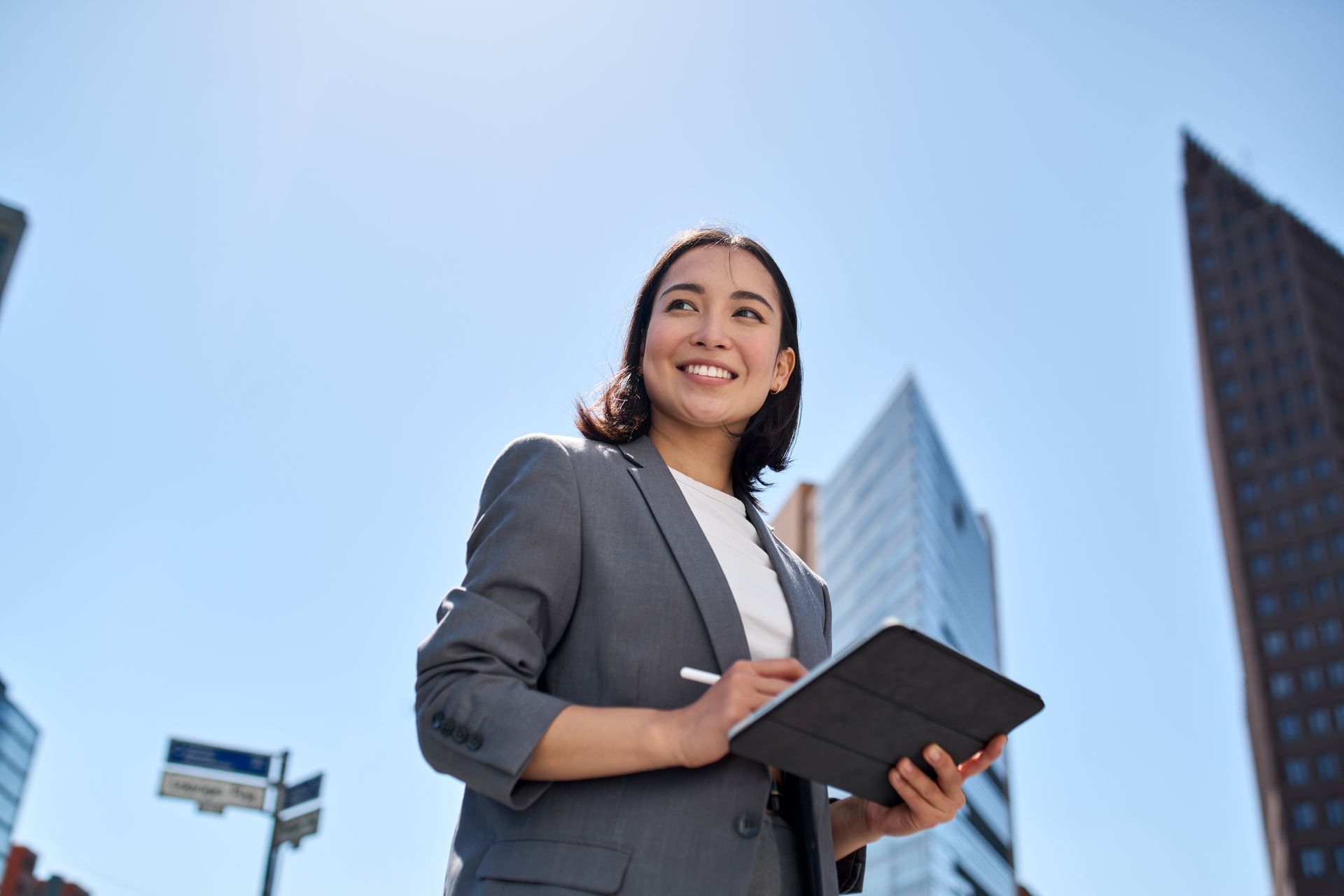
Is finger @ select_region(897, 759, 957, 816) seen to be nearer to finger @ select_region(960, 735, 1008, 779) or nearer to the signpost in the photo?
finger @ select_region(960, 735, 1008, 779)

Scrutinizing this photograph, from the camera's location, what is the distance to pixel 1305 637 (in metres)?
85.2

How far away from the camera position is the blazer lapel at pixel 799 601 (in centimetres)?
193

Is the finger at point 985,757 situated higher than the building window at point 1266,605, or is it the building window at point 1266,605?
the building window at point 1266,605

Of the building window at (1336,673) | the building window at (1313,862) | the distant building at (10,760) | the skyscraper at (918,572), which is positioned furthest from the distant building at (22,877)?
the building window at (1336,673)

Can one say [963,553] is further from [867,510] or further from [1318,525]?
[1318,525]

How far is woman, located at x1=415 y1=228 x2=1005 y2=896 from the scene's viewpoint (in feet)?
4.99

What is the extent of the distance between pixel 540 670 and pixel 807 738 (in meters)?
0.51

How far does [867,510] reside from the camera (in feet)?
224

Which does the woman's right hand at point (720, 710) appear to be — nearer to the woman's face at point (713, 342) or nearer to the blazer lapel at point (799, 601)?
the blazer lapel at point (799, 601)

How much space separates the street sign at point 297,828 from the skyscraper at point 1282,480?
8747 cm

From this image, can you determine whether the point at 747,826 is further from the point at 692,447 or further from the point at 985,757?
the point at 692,447

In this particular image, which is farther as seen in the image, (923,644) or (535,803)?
(535,803)

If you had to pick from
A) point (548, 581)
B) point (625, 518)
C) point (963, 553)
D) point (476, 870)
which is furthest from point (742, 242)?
point (963, 553)

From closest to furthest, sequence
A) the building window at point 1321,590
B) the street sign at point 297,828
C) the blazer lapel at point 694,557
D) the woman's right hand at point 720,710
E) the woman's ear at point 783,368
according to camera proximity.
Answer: the woman's right hand at point 720,710, the blazer lapel at point 694,557, the woman's ear at point 783,368, the street sign at point 297,828, the building window at point 1321,590
